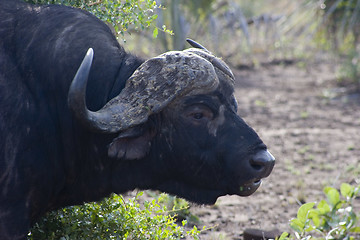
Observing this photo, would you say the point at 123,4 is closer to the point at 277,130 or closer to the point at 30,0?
the point at 30,0

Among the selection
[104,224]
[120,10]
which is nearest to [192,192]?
[104,224]

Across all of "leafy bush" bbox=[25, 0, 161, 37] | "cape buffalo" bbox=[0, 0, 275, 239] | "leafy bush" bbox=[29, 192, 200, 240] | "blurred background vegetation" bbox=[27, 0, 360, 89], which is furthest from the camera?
"blurred background vegetation" bbox=[27, 0, 360, 89]

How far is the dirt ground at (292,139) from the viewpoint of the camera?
6102 millimetres

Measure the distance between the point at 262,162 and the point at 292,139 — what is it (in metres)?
5.61

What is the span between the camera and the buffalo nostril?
12.2ft

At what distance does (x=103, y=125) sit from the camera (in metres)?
3.56

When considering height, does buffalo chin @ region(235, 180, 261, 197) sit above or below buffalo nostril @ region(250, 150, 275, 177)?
below

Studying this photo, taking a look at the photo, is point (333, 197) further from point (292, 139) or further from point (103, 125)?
point (292, 139)

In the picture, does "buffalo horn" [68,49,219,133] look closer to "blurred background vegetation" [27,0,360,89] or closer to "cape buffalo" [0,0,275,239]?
"cape buffalo" [0,0,275,239]

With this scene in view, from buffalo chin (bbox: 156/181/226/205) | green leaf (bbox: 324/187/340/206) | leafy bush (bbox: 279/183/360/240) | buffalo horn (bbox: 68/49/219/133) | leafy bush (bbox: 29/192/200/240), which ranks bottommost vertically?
leafy bush (bbox: 29/192/200/240)

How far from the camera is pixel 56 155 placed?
148 inches

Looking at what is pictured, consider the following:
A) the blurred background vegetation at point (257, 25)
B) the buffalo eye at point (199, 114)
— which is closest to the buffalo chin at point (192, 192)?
the buffalo eye at point (199, 114)

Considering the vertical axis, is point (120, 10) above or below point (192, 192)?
above

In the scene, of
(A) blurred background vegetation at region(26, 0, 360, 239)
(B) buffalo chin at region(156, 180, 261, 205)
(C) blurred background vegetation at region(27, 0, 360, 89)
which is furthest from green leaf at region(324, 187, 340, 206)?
(C) blurred background vegetation at region(27, 0, 360, 89)
